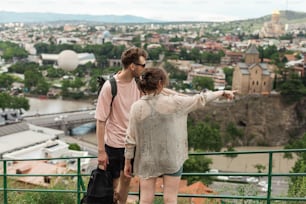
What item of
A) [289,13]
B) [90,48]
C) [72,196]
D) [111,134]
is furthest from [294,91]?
[289,13]

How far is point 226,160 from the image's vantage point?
14219 mm

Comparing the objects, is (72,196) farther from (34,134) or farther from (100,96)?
(34,134)

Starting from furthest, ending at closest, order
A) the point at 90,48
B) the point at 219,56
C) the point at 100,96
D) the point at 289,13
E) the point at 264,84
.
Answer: the point at 289,13 < the point at 90,48 < the point at 219,56 < the point at 264,84 < the point at 100,96

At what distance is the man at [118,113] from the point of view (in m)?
1.60

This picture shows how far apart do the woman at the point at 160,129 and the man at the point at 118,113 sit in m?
0.13

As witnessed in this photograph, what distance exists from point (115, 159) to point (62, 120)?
16.7 metres

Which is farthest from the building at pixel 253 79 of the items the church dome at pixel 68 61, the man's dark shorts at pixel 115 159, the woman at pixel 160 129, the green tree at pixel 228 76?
the woman at pixel 160 129

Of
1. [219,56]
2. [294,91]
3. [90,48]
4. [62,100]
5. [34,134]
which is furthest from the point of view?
[90,48]

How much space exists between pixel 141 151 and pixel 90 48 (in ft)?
132

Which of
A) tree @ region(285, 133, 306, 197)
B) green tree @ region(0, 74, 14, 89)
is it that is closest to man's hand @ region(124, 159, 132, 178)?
tree @ region(285, 133, 306, 197)

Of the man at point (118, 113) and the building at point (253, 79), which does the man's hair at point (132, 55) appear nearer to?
the man at point (118, 113)

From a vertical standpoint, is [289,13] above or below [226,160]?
Answer: above

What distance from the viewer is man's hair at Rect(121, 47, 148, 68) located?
158 cm

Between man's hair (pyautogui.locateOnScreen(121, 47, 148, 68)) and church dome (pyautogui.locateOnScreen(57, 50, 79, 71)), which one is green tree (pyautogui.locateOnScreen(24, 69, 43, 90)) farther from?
man's hair (pyautogui.locateOnScreen(121, 47, 148, 68))
